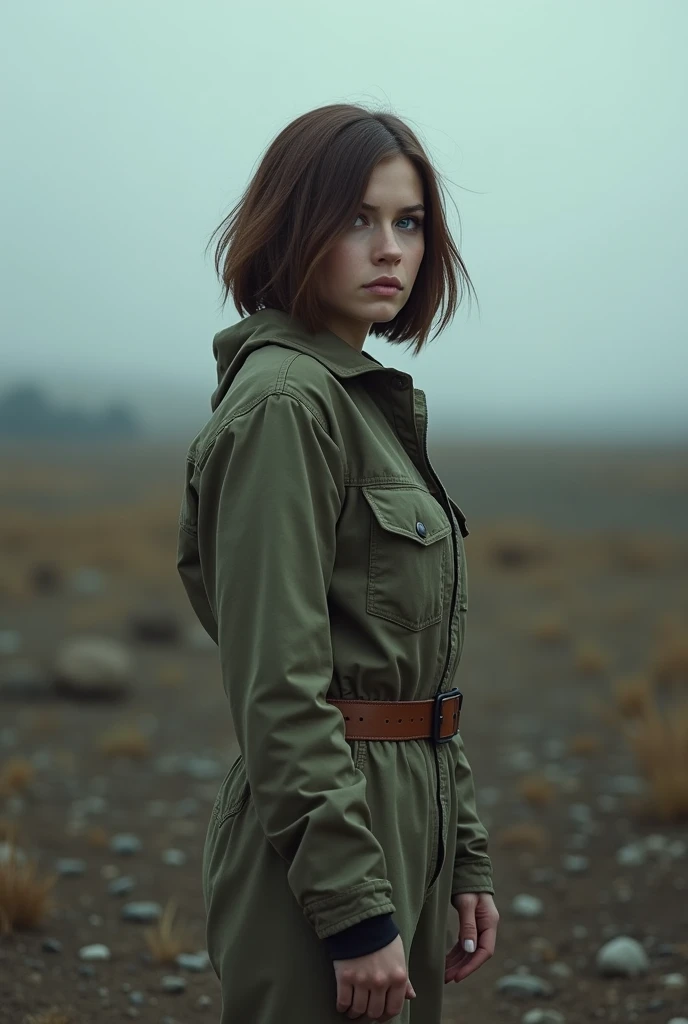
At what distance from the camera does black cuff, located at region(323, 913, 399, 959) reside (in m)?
1.37

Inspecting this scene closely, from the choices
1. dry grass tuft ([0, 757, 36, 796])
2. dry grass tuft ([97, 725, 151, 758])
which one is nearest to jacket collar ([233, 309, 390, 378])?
dry grass tuft ([0, 757, 36, 796])

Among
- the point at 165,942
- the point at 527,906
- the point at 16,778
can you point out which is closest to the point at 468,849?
the point at 165,942

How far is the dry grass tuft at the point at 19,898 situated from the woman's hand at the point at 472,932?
1752 mm

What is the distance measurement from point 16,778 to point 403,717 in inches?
149

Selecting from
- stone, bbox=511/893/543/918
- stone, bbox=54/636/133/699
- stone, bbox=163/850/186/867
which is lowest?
stone, bbox=54/636/133/699

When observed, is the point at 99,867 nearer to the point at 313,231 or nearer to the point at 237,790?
the point at 237,790

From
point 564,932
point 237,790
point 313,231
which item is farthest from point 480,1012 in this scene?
point 313,231

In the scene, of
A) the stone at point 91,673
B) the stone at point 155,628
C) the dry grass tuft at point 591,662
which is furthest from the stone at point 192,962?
the stone at point 155,628

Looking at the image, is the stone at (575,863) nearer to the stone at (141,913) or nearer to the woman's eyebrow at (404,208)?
the stone at (141,913)

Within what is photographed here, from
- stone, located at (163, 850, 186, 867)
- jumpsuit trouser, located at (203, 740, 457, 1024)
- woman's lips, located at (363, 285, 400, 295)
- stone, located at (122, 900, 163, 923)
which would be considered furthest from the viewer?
stone, located at (163, 850, 186, 867)

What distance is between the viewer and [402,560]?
1.57 m

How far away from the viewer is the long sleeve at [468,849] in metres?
1.89

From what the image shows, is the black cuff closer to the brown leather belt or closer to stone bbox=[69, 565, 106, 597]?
the brown leather belt

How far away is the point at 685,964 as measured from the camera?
3.30m
